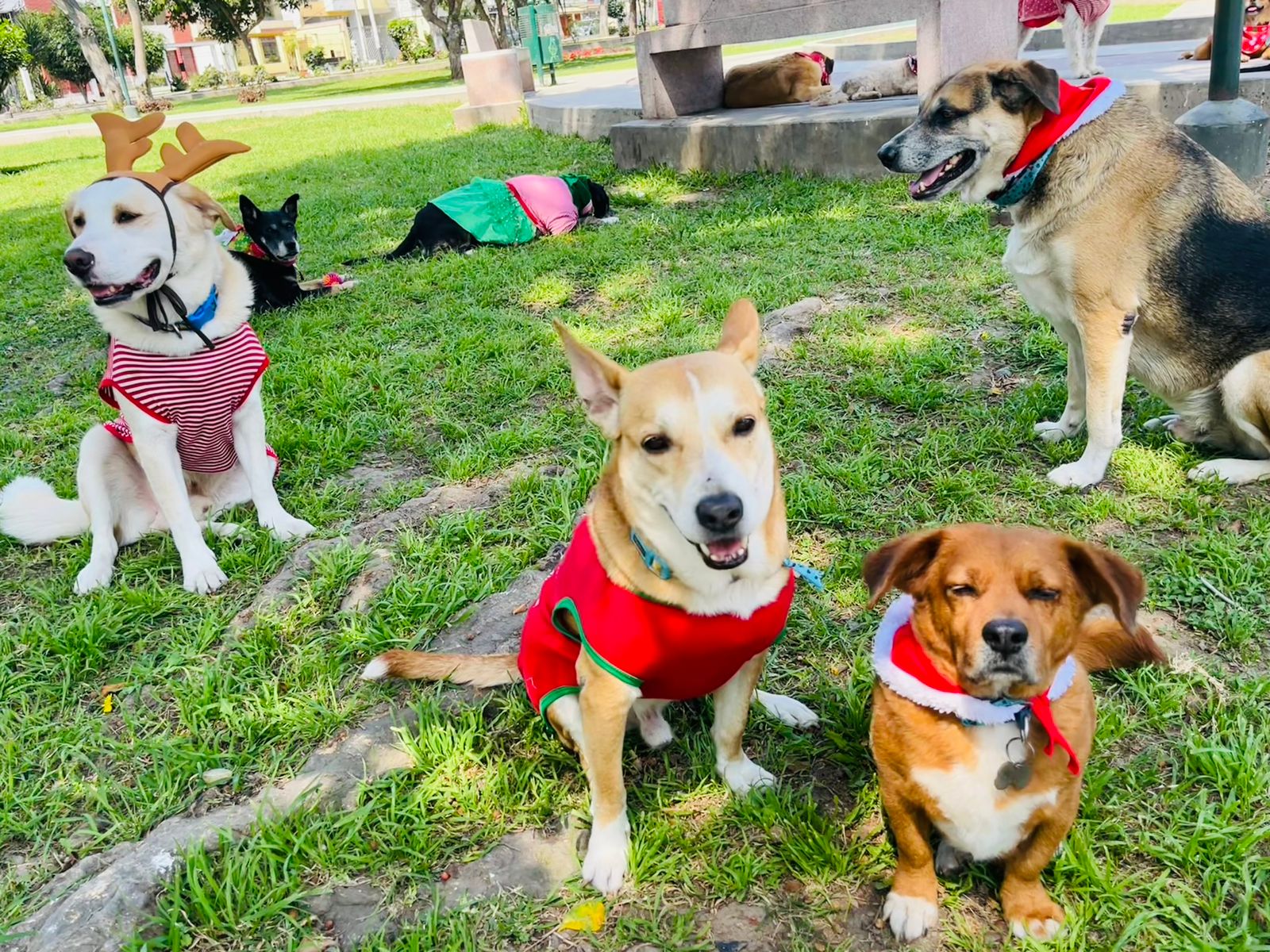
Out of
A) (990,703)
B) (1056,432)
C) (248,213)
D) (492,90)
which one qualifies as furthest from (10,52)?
(990,703)

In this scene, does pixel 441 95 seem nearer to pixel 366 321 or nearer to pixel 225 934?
pixel 366 321

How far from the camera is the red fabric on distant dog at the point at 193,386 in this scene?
3859 mm

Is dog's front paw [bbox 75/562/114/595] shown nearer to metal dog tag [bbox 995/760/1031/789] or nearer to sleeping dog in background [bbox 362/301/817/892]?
sleeping dog in background [bbox 362/301/817/892]

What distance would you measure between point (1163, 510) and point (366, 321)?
568 centimetres

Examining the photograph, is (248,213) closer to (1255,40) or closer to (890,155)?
(890,155)

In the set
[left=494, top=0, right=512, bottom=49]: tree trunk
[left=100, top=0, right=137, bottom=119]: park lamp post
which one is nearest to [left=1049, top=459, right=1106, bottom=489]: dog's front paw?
[left=100, top=0, right=137, bottom=119]: park lamp post

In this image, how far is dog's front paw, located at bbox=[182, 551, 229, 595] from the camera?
3832 millimetres

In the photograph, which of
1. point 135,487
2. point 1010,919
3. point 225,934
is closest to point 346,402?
point 135,487

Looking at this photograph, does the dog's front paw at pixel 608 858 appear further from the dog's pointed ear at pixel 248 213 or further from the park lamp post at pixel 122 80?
the park lamp post at pixel 122 80

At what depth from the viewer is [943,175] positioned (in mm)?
4285

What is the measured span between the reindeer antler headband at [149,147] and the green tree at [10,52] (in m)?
54.6

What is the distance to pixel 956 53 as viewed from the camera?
809 cm

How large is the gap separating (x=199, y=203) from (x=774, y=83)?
347 inches

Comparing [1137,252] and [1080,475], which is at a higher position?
[1137,252]
